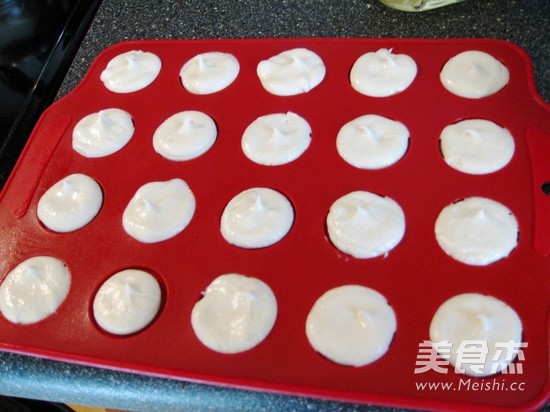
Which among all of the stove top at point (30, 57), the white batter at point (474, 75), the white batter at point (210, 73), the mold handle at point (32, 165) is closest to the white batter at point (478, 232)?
the white batter at point (474, 75)

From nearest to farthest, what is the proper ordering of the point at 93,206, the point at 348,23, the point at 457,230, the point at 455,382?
the point at 455,382 → the point at 457,230 → the point at 93,206 → the point at 348,23

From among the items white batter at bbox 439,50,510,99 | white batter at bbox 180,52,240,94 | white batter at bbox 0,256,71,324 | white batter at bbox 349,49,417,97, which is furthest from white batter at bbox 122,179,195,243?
white batter at bbox 439,50,510,99

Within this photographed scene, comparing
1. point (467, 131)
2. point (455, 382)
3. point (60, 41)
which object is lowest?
point (455, 382)

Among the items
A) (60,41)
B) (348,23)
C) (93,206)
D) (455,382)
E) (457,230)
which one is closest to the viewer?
(455,382)

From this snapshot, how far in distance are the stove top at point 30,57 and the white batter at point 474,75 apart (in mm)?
934

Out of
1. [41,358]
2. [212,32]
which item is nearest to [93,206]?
[41,358]

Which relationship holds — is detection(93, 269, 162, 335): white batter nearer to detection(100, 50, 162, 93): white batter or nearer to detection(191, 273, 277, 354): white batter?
detection(191, 273, 277, 354): white batter

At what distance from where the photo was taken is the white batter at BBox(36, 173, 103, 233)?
3.04ft

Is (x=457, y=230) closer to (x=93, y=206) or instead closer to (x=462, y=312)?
(x=462, y=312)

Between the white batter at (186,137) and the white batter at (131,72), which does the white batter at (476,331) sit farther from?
the white batter at (131,72)

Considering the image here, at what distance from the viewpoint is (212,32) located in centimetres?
124

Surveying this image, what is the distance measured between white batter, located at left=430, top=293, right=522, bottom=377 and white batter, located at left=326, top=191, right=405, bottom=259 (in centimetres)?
14

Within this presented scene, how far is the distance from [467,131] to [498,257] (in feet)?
0.79

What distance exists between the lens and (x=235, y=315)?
30.4 inches
